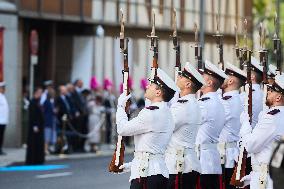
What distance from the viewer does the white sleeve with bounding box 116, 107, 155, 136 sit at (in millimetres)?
11328

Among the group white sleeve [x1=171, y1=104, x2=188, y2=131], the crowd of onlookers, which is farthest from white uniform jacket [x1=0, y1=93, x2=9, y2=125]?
white sleeve [x1=171, y1=104, x2=188, y2=131]

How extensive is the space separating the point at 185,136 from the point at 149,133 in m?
1.22

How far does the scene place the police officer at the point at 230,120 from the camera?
46.0 feet

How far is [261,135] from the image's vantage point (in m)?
10.7

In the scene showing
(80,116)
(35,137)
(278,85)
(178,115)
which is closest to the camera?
(278,85)

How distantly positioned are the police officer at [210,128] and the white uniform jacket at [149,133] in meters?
2.05

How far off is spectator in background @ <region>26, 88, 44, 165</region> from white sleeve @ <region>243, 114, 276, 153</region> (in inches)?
569

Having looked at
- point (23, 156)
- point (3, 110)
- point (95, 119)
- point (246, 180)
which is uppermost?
point (3, 110)

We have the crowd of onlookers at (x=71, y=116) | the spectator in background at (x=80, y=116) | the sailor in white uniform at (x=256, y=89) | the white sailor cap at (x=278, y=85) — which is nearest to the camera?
the white sailor cap at (x=278, y=85)

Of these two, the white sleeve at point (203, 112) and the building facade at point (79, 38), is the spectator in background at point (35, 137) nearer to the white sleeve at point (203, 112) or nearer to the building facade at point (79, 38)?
the building facade at point (79, 38)

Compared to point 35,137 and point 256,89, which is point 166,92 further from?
point 35,137

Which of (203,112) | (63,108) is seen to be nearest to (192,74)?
(203,112)

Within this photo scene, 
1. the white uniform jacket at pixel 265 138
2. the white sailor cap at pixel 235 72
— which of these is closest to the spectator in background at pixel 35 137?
the white sailor cap at pixel 235 72

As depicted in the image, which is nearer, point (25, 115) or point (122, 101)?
point (122, 101)
